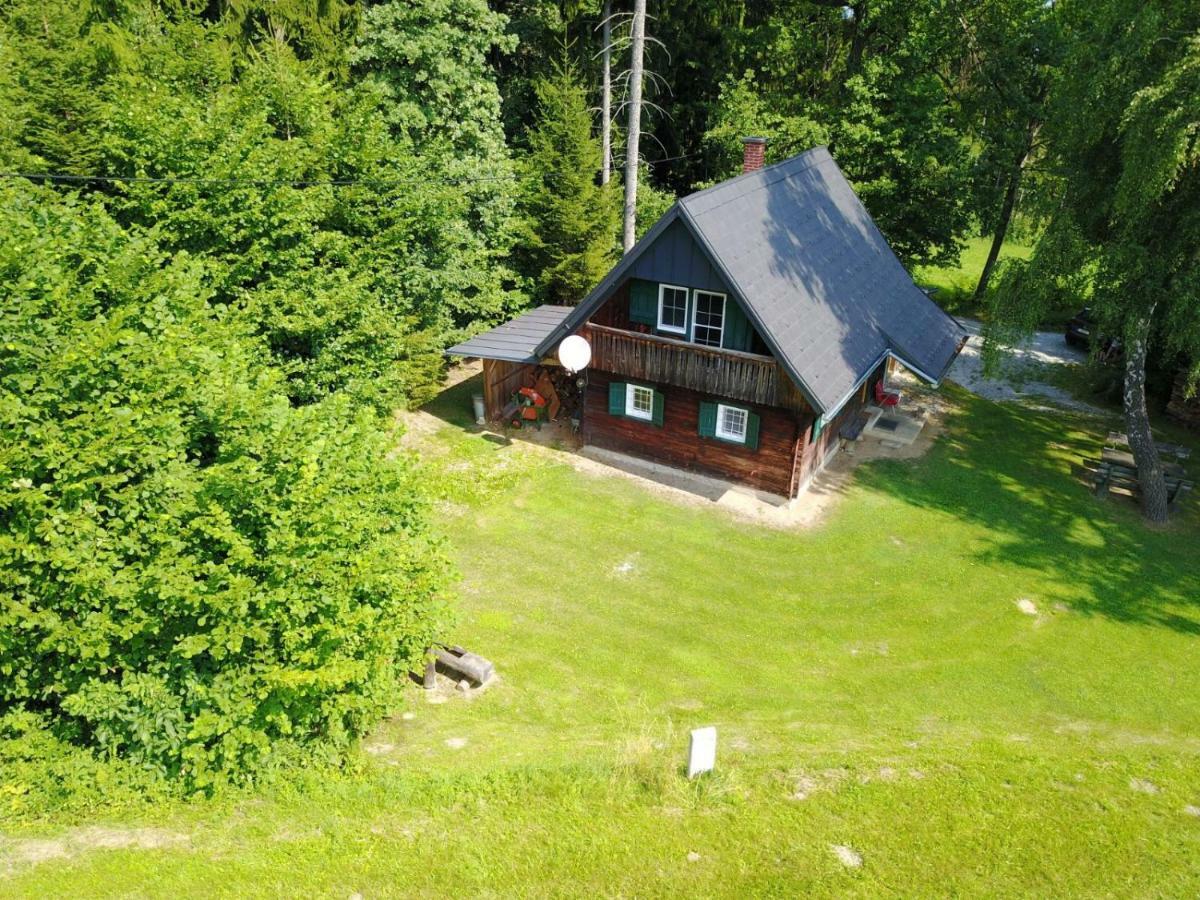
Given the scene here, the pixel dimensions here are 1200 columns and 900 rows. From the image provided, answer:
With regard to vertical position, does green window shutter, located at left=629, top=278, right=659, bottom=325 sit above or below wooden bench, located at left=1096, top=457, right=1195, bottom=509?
above

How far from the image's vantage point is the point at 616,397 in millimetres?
21844

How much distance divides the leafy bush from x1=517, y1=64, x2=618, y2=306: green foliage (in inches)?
723

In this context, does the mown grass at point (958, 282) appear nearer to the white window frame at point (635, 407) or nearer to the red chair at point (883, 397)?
the red chair at point (883, 397)

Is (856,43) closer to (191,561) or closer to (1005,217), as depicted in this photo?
(1005,217)

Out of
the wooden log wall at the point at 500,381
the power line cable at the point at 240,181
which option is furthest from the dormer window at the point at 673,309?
the power line cable at the point at 240,181

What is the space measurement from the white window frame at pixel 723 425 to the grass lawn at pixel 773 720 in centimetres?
220

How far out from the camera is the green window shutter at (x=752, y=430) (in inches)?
786

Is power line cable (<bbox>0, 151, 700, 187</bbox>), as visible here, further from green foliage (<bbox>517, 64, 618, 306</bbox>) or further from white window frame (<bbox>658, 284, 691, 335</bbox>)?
white window frame (<bbox>658, 284, 691, 335</bbox>)

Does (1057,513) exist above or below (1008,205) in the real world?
below

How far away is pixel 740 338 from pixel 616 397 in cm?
403

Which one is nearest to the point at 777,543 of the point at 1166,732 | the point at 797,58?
the point at 1166,732

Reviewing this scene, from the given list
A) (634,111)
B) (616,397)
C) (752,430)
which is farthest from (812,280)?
(634,111)

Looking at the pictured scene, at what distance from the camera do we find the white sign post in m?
10.6

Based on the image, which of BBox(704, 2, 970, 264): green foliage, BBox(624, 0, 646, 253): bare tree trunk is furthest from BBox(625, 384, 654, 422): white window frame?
BBox(704, 2, 970, 264): green foliage
